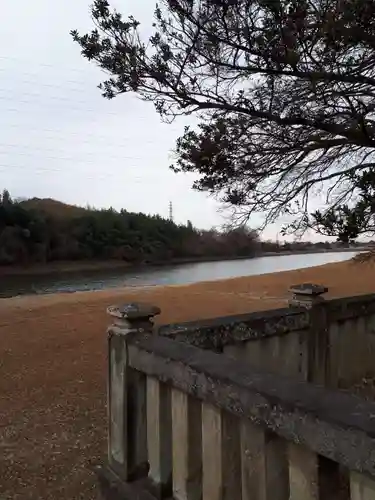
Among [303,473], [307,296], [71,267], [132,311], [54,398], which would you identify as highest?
[132,311]

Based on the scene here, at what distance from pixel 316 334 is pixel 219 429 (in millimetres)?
2407

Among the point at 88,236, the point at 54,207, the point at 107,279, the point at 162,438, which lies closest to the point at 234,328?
the point at 162,438

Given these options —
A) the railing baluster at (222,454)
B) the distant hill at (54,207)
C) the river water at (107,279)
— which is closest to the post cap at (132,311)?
the railing baluster at (222,454)

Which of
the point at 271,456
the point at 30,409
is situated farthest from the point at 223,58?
the point at 30,409

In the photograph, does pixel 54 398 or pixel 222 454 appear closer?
pixel 222 454

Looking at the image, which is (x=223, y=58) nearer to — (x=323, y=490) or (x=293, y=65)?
(x=293, y=65)

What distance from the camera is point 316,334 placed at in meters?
4.23

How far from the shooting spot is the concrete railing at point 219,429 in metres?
1.56

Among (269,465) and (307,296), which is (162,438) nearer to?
(269,465)

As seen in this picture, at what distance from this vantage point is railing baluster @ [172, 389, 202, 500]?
2270 millimetres

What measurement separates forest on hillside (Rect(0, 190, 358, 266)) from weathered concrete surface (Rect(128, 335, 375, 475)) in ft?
163

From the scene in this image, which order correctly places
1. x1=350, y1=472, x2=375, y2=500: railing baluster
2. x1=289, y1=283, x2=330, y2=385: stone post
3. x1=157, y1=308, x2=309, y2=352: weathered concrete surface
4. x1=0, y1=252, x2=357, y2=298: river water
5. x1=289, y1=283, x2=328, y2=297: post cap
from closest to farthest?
x1=350, y1=472, x2=375, y2=500: railing baluster, x1=157, y1=308, x2=309, y2=352: weathered concrete surface, x1=289, y1=283, x2=330, y2=385: stone post, x1=289, y1=283, x2=328, y2=297: post cap, x1=0, y1=252, x2=357, y2=298: river water

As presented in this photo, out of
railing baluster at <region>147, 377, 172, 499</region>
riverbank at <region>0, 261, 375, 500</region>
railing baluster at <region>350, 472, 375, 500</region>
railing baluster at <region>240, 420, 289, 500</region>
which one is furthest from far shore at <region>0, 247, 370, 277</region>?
railing baluster at <region>350, 472, 375, 500</region>

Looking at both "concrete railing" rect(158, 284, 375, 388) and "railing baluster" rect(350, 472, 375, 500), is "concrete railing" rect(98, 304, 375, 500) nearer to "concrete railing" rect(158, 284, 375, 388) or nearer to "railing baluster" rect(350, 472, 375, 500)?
"railing baluster" rect(350, 472, 375, 500)
